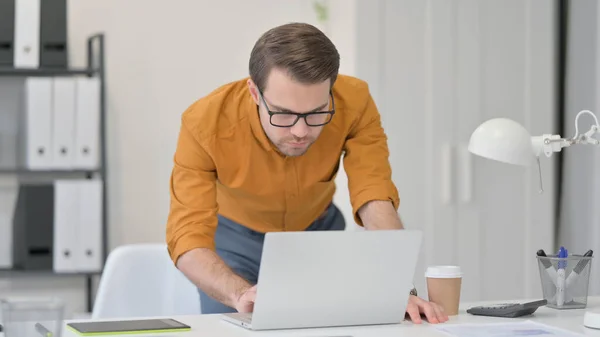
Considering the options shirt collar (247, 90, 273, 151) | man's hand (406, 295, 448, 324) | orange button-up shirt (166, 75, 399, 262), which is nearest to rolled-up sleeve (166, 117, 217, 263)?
orange button-up shirt (166, 75, 399, 262)

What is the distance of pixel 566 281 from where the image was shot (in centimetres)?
209

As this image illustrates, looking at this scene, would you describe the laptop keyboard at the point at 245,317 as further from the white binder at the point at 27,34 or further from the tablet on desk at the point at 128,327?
the white binder at the point at 27,34

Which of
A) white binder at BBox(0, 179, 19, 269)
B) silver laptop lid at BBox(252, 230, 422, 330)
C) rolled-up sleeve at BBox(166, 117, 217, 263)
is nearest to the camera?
silver laptop lid at BBox(252, 230, 422, 330)

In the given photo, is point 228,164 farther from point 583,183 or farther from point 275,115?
point 583,183

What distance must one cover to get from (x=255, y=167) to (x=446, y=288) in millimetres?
600

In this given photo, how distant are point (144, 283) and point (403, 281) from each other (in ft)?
→ 3.66

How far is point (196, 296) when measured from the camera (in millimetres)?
2652

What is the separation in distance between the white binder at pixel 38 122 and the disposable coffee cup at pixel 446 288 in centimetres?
194

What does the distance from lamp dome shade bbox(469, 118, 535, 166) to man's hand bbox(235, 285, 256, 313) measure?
540 mm

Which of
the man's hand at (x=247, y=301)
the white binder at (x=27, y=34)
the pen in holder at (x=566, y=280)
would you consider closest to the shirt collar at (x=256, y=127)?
the man's hand at (x=247, y=301)

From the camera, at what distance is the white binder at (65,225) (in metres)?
3.46

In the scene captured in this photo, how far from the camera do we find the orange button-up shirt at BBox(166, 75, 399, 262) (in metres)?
2.15

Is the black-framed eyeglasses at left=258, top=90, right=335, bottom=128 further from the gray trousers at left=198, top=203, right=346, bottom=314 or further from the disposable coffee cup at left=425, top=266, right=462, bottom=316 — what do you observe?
the gray trousers at left=198, top=203, right=346, bottom=314

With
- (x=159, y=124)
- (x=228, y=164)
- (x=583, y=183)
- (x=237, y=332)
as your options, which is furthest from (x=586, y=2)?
(x=237, y=332)
